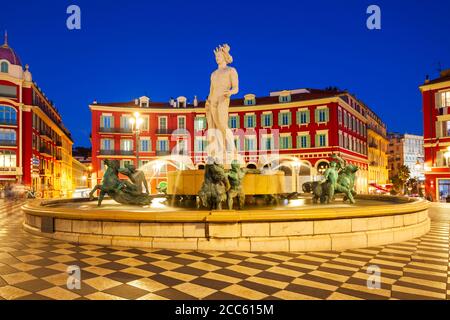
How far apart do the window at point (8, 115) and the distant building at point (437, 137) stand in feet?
147

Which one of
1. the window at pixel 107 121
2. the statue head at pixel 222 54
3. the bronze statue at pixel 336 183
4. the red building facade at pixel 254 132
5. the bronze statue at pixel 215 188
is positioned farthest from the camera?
the window at pixel 107 121

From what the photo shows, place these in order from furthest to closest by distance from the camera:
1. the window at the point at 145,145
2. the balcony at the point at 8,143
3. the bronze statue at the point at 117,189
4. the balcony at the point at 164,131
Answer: the window at the point at 145,145, the balcony at the point at 164,131, the balcony at the point at 8,143, the bronze statue at the point at 117,189

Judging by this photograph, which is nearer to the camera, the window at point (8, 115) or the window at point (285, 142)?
the window at point (8, 115)

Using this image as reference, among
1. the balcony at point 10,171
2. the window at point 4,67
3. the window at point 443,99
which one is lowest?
the balcony at point 10,171

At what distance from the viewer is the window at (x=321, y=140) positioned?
140ft

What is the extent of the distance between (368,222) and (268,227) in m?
2.27

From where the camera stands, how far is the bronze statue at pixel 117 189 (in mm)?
9328

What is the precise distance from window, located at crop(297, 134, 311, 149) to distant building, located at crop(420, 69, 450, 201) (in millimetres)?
14030

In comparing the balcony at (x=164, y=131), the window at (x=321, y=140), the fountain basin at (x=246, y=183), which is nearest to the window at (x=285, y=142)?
the window at (x=321, y=140)

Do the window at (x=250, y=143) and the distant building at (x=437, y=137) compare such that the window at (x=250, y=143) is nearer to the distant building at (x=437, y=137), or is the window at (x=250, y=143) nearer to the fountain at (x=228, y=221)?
the distant building at (x=437, y=137)

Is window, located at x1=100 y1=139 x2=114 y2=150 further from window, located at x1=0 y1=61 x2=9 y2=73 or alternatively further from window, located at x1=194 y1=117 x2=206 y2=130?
window, located at x1=0 y1=61 x2=9 y2=73

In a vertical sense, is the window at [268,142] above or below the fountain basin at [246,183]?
above

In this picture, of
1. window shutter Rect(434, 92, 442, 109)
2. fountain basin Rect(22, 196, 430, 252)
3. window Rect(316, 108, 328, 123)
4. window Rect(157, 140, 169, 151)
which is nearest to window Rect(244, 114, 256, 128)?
window Rect(316, 108, 328, 123)

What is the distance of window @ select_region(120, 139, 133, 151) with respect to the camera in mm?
47375
